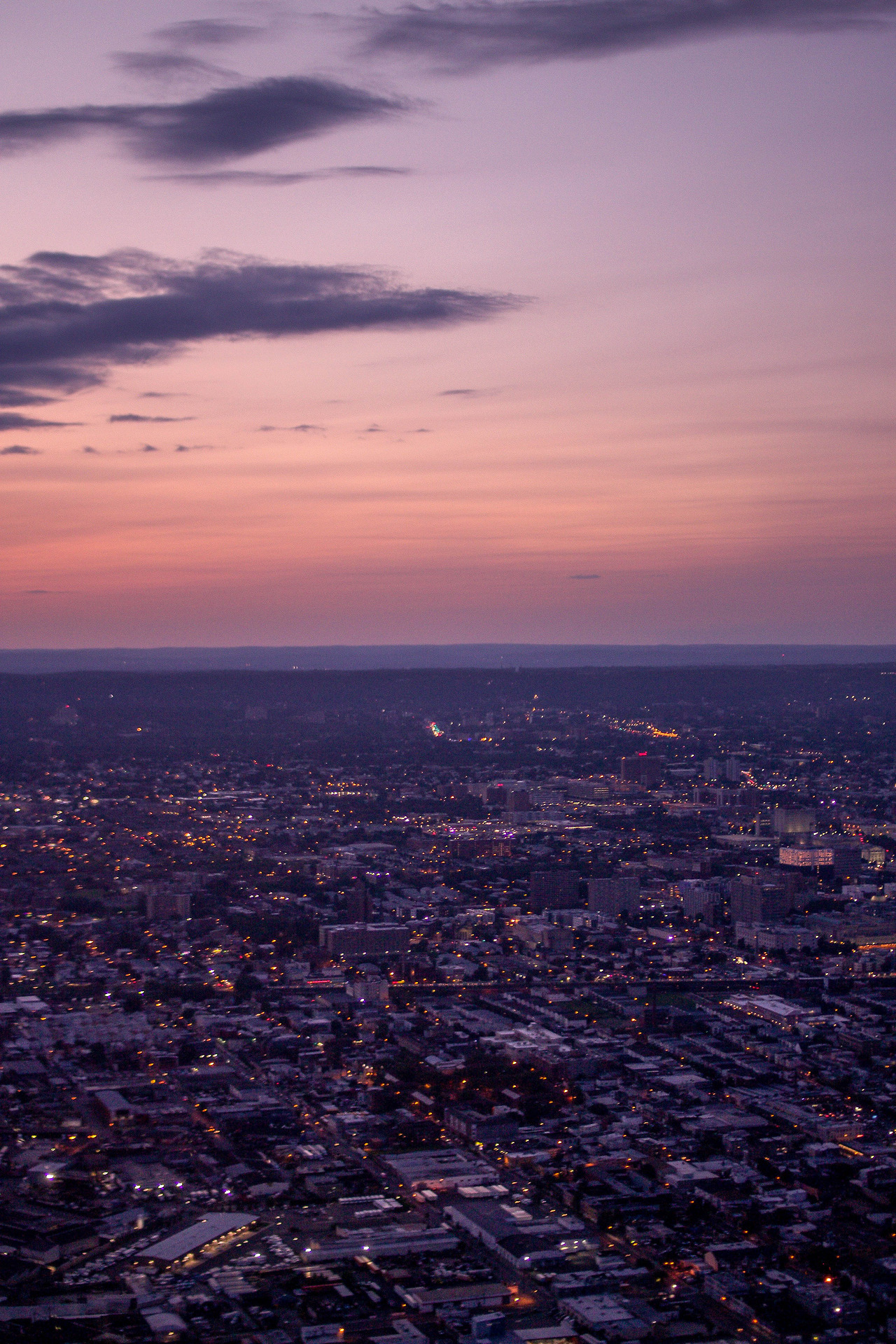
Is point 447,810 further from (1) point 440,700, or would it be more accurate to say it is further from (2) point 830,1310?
(1) point 440,700

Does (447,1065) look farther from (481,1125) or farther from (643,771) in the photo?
(643,771)

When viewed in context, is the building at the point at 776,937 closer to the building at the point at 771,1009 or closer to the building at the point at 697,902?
the building at the point at 697,902

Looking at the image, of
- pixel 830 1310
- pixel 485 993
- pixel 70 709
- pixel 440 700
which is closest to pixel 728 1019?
pixel 485 993

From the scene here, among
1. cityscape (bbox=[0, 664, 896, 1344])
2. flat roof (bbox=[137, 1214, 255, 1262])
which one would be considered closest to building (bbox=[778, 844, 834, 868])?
cityscape (bbox=[0, 664, 896, 1344])

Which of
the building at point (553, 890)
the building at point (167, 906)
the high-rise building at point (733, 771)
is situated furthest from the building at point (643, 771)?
the building at point (167, 906)

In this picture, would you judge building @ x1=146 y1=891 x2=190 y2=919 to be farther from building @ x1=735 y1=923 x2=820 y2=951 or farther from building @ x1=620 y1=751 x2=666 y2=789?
building @ x1=620 y1=751 x2=666 y2=789

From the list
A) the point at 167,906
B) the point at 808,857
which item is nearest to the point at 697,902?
the point at 808,857
